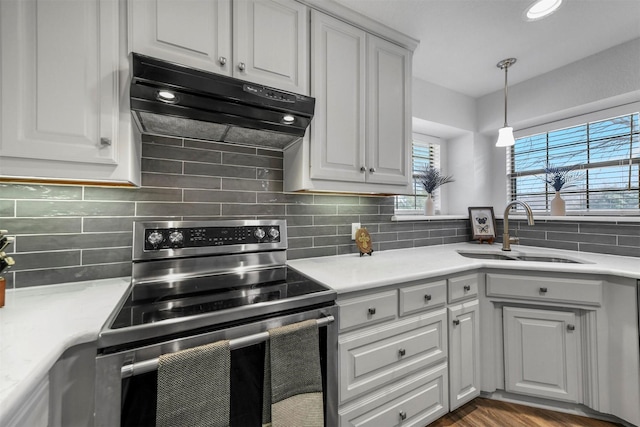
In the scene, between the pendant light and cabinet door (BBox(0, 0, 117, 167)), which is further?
the pendant light

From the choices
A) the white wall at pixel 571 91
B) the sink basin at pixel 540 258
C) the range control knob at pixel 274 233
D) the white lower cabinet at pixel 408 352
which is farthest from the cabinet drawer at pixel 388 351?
the white wall at pixel 571 91

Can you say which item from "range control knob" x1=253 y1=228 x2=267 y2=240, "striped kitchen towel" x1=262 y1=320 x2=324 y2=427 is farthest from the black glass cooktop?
"range control knob" x1=253 y1=228 x2=267 y2=240

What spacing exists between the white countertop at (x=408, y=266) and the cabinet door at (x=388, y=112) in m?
0.53

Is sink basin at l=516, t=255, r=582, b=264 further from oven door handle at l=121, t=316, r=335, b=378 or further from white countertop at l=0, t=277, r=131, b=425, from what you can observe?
white countertop at l=0, t=277, r=131, b=425

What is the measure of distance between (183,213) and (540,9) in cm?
233

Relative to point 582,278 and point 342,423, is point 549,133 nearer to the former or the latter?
point 582,278

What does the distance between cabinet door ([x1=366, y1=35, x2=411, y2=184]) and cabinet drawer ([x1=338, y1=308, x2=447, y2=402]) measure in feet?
2.87

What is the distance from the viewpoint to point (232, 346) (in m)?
0.85

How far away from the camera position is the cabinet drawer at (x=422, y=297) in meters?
1.34

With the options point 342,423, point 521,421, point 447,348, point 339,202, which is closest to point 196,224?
point 339,202

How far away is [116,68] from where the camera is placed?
105 cm

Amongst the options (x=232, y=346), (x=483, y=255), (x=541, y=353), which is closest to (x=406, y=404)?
(x=541, y=353)

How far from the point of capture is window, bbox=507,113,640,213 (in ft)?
A: 6.48

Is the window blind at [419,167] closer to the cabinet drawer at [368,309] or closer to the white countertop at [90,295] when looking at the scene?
the white countertop at [90,295]
